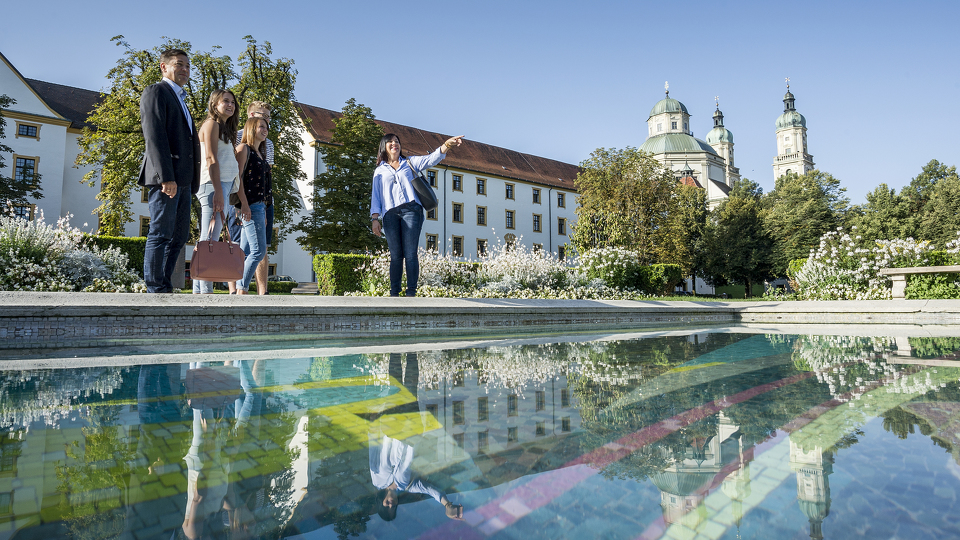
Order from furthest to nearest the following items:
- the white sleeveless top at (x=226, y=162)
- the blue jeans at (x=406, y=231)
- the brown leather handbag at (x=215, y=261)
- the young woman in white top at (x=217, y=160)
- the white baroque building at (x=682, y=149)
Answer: the white baroque building at (x=682, y=149) → the blue jeans at (x=406, y=231) → the white sleeveless top at (x=226, y=162) → the young woman in white top at (x=217, y=160) → the brown leather handbag at (x=215, y=261)

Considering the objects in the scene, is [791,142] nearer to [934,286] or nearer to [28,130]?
[934,286]

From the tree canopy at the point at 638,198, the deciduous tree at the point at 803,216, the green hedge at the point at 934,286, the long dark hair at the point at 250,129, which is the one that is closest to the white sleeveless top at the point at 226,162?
the long dark hair at the point at 250,129

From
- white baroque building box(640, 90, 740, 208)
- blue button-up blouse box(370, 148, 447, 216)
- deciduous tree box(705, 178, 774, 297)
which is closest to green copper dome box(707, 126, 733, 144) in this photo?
white baroque building box(640, 90, 740, 208)

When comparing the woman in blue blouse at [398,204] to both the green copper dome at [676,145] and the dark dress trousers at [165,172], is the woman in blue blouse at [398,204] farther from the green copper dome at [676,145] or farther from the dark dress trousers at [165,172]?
the green copper dome at [676,145]

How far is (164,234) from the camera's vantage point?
4621 millimetres

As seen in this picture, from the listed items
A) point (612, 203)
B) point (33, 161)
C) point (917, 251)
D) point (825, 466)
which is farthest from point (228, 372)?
point (33, 161)

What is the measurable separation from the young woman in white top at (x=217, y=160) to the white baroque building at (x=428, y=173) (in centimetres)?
1546

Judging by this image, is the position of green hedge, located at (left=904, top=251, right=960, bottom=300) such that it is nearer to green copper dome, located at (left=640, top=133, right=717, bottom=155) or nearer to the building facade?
the building facade

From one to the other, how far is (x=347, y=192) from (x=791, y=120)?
114 metres

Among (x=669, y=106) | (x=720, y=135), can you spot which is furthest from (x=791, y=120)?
(x=669, y=106)

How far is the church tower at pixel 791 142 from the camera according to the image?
108 metres

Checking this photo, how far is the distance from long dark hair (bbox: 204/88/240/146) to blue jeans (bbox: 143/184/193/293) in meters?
0.86

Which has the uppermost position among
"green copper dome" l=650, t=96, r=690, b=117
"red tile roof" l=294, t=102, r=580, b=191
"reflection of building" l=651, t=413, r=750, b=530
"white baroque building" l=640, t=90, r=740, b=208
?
"green copper dome" l=650, t=96, r=690, b=117

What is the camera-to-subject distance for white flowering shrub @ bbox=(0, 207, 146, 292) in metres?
7.07
